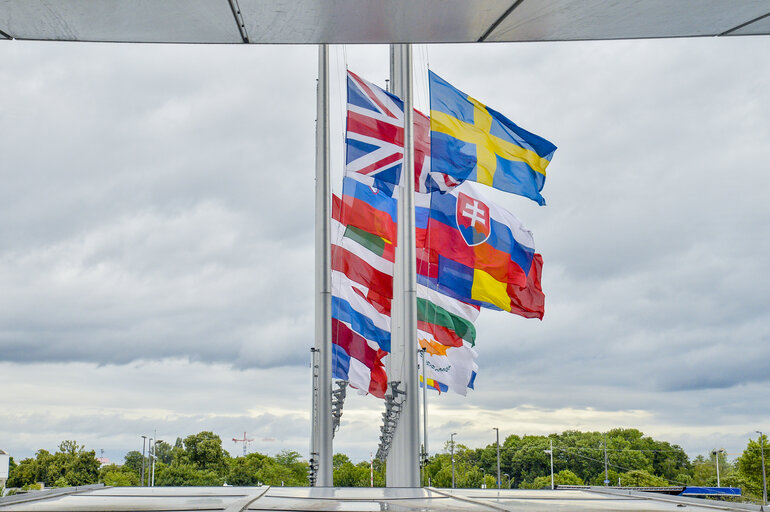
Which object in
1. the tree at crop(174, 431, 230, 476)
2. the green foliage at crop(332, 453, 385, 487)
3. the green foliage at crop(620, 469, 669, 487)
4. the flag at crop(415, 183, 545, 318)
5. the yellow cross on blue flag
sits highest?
the yellow cross on blue flag

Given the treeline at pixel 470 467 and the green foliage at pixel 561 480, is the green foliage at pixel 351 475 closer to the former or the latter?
the treeline at pixel 470 467

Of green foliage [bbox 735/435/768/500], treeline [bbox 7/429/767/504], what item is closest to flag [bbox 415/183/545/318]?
treeline [bbox 7/429/767/504]

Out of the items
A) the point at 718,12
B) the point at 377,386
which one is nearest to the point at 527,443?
the point at 377,386

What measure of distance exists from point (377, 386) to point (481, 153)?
28.1 ft

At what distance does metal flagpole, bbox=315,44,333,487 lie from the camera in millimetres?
19703

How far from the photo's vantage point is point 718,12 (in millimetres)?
5746

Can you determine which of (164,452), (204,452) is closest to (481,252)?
(204,452)

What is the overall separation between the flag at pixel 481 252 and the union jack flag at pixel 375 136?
2085mm

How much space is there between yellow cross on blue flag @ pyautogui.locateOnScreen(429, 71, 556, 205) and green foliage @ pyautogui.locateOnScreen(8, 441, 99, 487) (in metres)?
75.1

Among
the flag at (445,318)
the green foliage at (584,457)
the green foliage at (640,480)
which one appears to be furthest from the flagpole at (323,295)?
the green foliage at (584,457)

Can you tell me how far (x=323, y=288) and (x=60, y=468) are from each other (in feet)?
247

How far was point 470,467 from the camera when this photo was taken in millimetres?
108750

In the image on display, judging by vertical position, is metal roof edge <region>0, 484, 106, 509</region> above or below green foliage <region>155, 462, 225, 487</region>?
above

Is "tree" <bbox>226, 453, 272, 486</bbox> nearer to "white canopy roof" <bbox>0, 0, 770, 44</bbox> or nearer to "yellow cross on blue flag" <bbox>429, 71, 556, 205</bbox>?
"yellow cross on blue flag" <bbox>429, 71, 556, 205</bbox>
